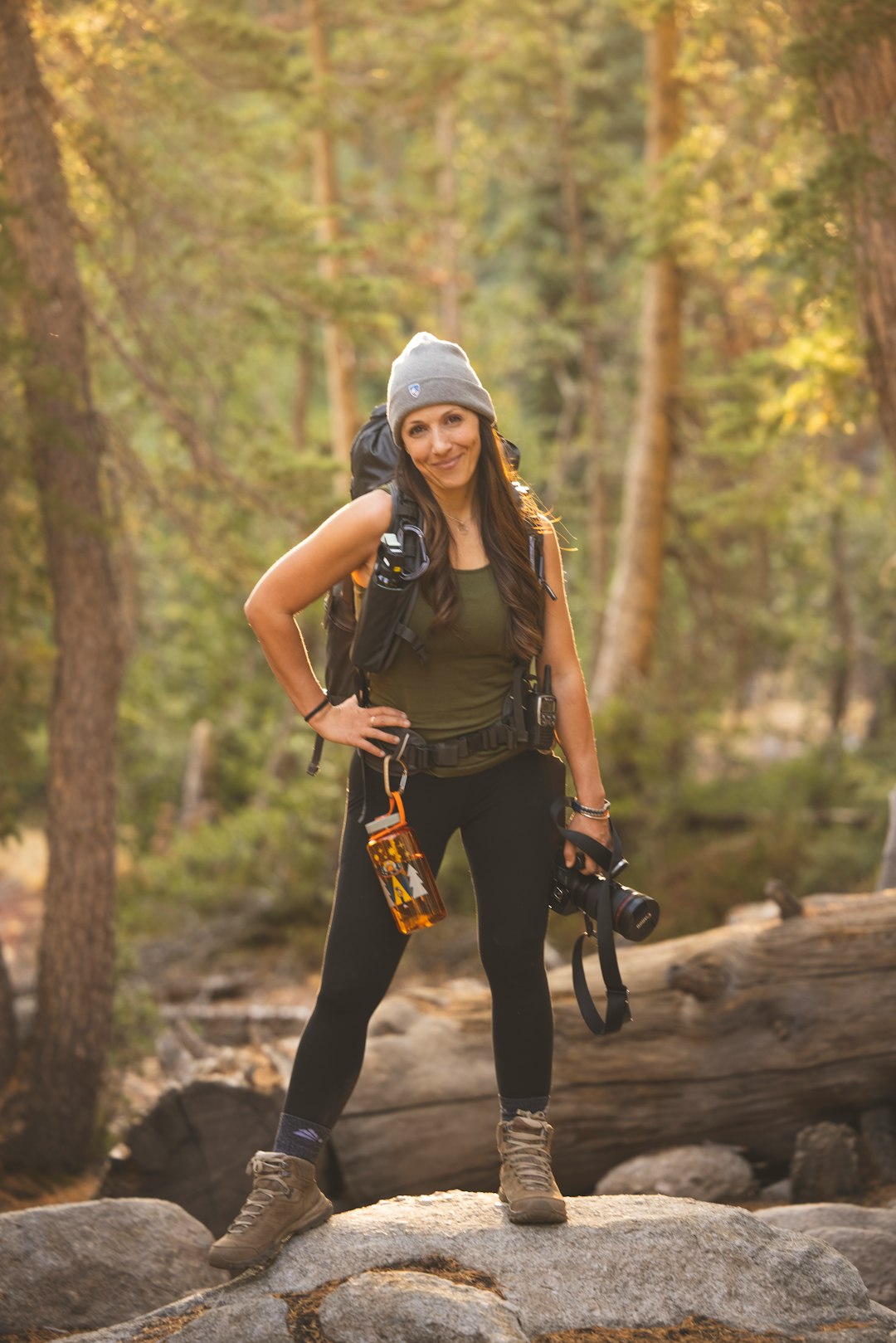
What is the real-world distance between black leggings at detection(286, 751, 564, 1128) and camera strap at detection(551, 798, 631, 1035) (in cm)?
8

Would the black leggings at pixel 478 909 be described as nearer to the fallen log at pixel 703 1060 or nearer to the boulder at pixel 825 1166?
the fallen log at pixel 703 1060

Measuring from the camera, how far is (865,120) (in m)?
5.93

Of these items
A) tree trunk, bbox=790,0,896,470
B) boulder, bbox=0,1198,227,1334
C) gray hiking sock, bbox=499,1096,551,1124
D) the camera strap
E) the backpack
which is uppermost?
tree trunk, bbox=790,0,896,470

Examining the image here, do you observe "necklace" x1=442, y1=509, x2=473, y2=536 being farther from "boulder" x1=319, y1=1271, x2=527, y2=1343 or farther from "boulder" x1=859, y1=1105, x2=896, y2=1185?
"boulder" x1=859, y1=1105, x2=896, y2=1185

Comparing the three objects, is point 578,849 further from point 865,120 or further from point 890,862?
point 865,120

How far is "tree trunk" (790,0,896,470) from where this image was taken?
5.84 m

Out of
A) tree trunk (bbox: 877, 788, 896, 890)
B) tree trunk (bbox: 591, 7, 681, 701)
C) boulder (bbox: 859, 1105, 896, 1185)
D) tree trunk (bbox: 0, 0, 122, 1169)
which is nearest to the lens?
boulder (bbox: 859, 1105, 896, 1185)

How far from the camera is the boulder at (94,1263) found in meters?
3.98

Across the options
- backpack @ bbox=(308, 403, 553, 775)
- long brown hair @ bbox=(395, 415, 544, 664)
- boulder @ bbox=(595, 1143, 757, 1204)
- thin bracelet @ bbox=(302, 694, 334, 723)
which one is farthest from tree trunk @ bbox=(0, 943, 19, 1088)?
long brown hair @ bbox=(395, 415, 544, 664)

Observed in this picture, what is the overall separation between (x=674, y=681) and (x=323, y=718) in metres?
13.0

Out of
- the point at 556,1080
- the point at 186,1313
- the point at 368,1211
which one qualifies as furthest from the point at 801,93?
the point at 186,1313

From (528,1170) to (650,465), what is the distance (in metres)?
12.4

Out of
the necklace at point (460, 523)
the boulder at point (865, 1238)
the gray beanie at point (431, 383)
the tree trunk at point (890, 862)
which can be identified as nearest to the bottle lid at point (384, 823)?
the necklace at point (460, 523)

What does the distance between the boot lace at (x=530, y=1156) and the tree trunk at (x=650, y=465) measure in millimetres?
11584
